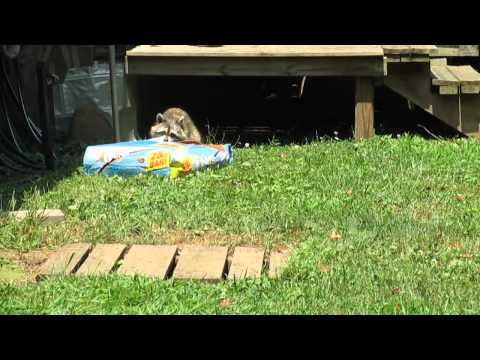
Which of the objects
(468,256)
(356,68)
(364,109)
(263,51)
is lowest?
(468,256)

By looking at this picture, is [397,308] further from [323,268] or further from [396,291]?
[323,268]

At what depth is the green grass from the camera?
394 centimetres

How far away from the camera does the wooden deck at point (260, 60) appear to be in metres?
9.12

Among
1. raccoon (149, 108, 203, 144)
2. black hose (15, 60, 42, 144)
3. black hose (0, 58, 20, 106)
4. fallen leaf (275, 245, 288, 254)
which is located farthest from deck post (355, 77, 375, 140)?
fallen leaf (275, 245, 288, 254)

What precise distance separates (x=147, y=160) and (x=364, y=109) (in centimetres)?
313

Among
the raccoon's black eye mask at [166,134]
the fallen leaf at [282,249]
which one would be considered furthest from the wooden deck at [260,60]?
the fallen leaf at [282,249]

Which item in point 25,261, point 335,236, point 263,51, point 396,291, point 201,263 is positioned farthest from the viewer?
point 263,51

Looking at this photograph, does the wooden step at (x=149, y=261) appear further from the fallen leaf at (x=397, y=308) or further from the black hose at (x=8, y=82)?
the black hose at (x=8, y=82)

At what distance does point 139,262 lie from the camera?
15.1 ft

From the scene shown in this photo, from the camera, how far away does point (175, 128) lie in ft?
30.8

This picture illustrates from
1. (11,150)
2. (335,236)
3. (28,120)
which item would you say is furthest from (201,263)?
(28,120)

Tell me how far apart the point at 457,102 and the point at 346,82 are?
7.55ft
